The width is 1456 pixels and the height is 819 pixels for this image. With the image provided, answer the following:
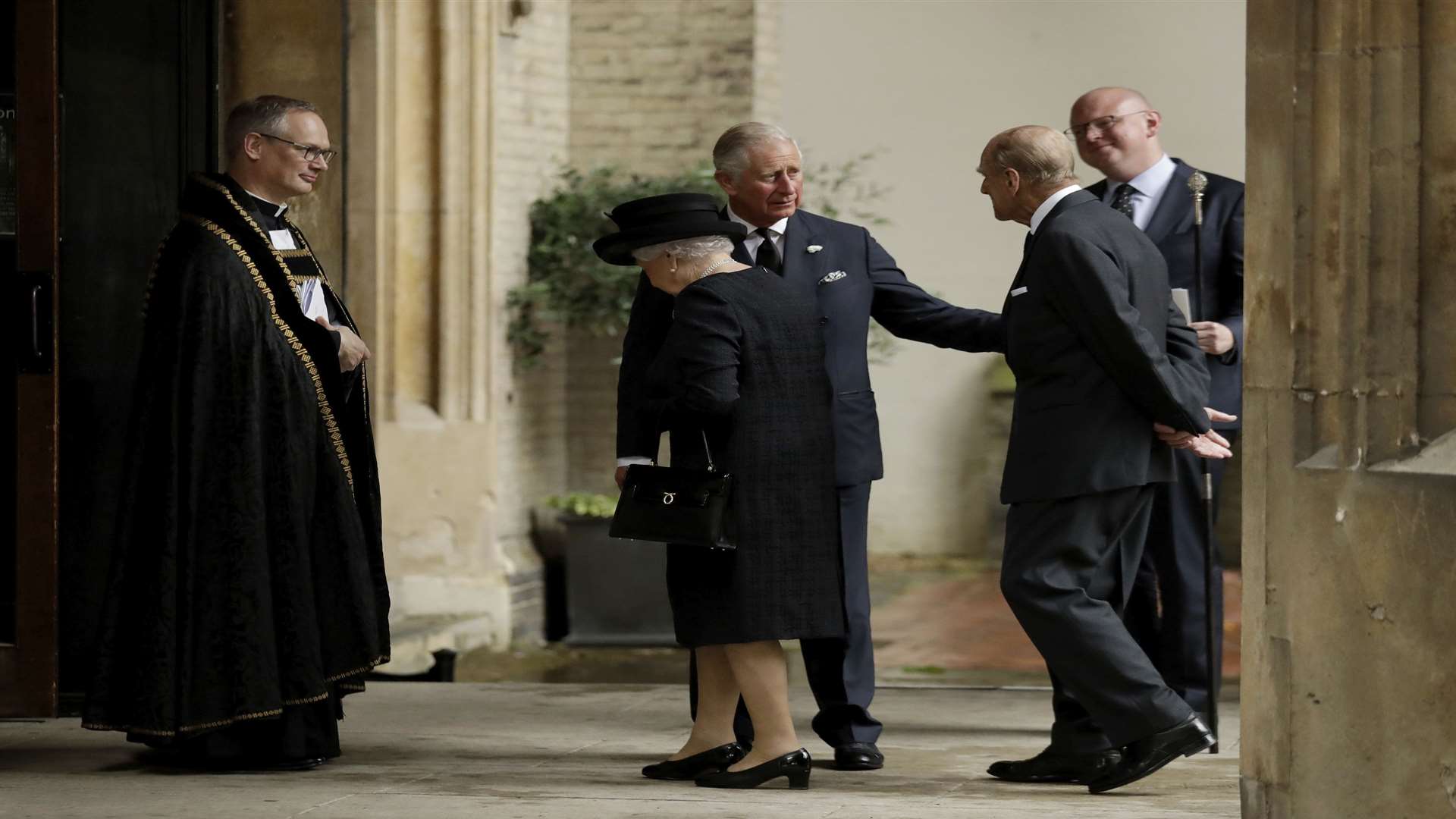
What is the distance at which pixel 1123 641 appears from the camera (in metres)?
4.20

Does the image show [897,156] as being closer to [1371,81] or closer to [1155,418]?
[1155,418]

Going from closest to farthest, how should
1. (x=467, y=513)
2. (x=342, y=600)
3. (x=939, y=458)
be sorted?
(x=342, y=600)
(x=467, y=513)
(x=939, y=458)

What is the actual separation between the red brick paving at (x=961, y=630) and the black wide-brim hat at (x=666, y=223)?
4570 mm

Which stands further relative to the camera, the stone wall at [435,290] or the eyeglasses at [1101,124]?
the stone wall at [435,290]

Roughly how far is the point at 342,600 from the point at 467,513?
14.6 feet

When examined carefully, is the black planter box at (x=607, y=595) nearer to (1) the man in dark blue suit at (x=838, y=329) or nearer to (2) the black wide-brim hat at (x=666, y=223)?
(1) the man in dark blue suit at (x=838, y=329)

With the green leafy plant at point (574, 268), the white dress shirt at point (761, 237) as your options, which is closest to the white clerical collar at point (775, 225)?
the white dress shirt at point (761, 237)

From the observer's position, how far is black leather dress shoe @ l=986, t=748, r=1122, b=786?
14.5ft

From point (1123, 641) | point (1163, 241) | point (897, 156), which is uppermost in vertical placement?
point (897, 156)

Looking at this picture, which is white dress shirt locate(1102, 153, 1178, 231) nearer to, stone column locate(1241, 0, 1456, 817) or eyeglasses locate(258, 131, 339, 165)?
stone column locate(1241, 0, 1456, 817)

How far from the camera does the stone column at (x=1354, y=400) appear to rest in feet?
10.9

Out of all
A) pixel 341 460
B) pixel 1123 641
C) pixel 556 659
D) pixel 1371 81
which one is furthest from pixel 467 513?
pixel 1371 81

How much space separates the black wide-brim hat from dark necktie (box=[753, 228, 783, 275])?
15.9 inches

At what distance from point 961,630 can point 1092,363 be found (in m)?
6.15
